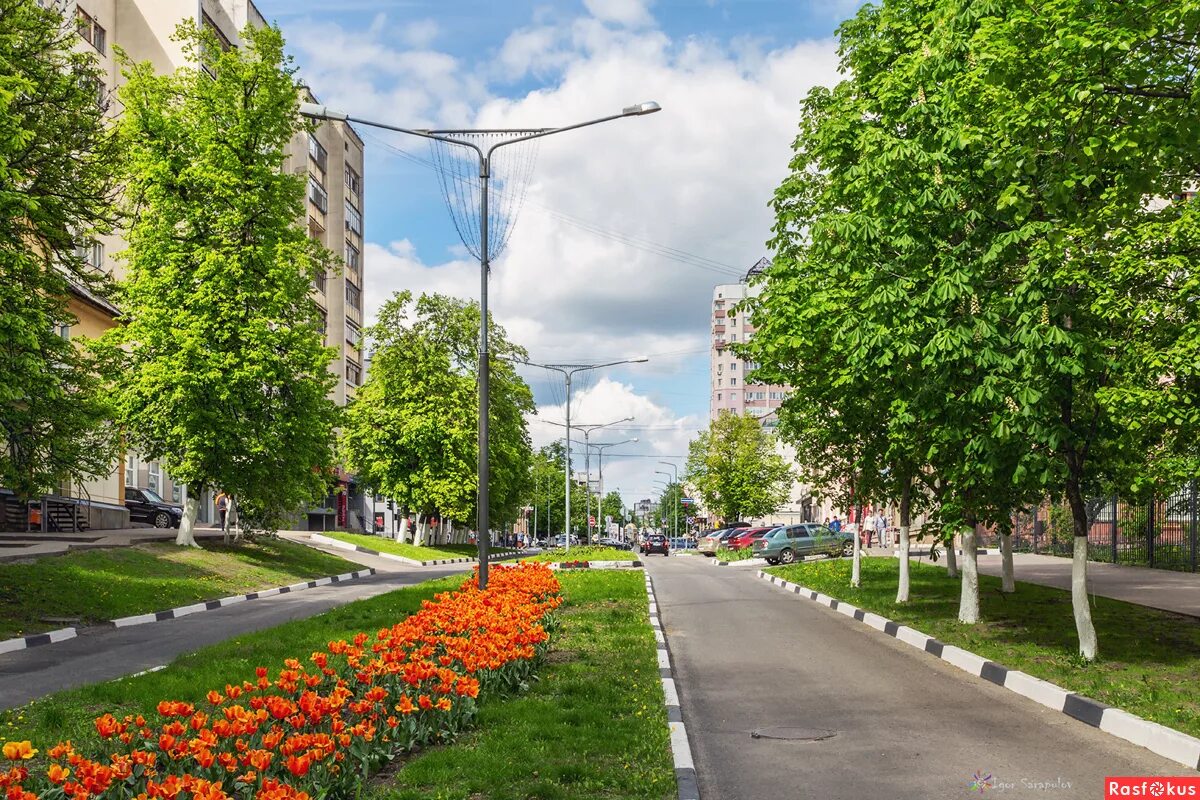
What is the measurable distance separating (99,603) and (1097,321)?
1686 centimetres

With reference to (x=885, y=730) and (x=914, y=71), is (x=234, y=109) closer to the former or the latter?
(x=914, y=71)

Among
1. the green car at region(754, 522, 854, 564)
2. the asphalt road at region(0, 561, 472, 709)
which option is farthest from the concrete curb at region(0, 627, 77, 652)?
the green car at region(754, 522, 854, 564)

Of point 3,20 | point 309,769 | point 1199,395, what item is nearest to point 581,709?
point 309,769

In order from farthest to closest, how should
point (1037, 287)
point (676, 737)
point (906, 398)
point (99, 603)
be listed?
1. point (99, 603)
2. point (906, 398)
3. point (1037, 287)
4. point (676, 737)

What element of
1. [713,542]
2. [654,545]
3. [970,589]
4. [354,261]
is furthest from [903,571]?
[354,261]

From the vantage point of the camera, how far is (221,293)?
27609mm

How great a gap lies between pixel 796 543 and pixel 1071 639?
31.0m

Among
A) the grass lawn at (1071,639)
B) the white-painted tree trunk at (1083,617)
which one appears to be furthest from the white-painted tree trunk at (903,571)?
the white-painted tree trunk at (1083,617)

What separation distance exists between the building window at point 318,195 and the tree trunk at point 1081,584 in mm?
57497

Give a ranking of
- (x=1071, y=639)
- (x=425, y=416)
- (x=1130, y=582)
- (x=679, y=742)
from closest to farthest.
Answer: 1. (x=679, y=742)
2. (x=1071, y=639)
3. (x=1130, y=582)
4. (x=425, y=416)

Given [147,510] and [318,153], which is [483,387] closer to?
[147,510]

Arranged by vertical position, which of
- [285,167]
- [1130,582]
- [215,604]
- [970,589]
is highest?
[285,167]

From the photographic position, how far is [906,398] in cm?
1410

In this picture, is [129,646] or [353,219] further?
[353,219]
